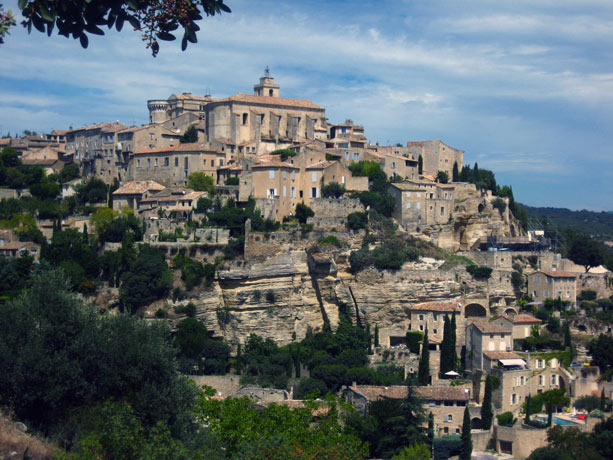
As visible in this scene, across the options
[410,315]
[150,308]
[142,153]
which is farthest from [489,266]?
[142,153]

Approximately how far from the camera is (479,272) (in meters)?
48.8

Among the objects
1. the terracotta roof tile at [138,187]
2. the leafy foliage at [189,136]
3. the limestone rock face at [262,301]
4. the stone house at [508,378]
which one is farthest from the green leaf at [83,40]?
the leafy foliage at [189,136]

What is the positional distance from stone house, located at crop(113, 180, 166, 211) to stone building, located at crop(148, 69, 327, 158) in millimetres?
6367

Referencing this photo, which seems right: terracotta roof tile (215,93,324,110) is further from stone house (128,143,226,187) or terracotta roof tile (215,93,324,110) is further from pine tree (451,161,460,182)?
pine tree (451,161,460,182)

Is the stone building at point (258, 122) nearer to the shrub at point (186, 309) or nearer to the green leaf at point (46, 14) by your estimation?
the shrub at point (186, 309)

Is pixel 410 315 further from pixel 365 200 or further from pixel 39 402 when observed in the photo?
pixel 39 402

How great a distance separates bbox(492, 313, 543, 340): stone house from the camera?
144ft

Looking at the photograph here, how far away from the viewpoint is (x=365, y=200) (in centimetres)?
5197

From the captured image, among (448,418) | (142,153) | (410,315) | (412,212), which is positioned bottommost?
(448,418)

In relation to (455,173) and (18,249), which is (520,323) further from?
(18,249)

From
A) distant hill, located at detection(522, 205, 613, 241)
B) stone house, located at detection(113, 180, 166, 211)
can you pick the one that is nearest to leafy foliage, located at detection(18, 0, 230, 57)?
stone house, located at detection(113, 180, 166, 211)

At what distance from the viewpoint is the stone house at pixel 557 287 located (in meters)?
49.4

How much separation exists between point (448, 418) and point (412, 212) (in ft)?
56.5

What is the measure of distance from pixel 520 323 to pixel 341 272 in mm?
10773
